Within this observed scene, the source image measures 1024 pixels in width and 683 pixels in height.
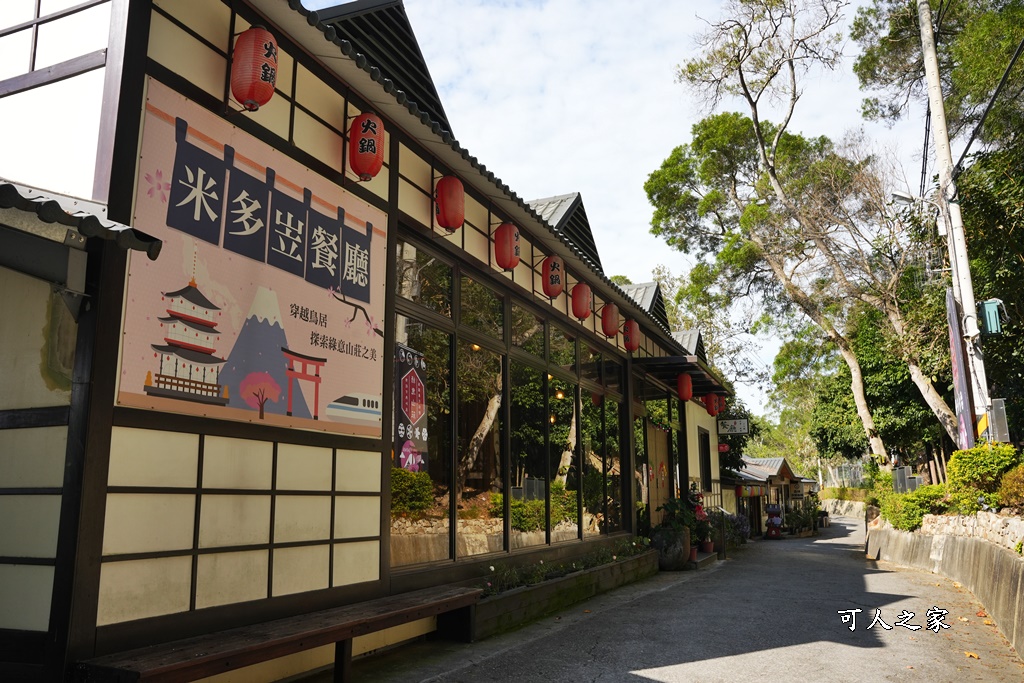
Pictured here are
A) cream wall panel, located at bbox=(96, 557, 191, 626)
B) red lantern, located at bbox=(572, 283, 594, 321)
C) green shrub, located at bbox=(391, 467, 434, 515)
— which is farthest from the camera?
red lantern, located at bbox=(572, 283, 594, 321)

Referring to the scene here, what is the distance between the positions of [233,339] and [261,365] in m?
0.32

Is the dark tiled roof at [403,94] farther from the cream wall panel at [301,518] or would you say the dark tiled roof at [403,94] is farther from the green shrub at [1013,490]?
the green shrub at [1013,490]

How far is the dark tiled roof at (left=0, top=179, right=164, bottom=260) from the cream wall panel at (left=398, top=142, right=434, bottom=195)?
3.93 metres

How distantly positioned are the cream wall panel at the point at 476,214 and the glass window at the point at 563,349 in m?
2.83

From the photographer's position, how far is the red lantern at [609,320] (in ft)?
42.9

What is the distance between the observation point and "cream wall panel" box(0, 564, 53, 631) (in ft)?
13.3

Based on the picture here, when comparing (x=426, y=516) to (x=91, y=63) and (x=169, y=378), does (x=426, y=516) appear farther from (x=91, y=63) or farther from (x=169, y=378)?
(x=91, y=63)

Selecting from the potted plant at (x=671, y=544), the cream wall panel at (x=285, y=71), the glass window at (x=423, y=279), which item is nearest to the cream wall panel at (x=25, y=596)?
the cream wall panel at (x=285, y=71)

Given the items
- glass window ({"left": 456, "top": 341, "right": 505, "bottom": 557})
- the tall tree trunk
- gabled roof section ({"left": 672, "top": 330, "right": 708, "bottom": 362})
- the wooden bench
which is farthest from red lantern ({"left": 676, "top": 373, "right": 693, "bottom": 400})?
the wooden bench

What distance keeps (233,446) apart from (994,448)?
1260 centimetres

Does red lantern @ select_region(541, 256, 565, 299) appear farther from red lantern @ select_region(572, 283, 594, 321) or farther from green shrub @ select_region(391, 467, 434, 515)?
green shrub @ select_region(391, 467, 434, 515)

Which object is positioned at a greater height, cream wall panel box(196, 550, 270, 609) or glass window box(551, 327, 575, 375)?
glass window box(551, 327, 575, 375)

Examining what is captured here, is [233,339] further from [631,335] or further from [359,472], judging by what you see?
[631,335]

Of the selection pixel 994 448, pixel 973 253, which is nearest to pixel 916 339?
pixel 973 253
